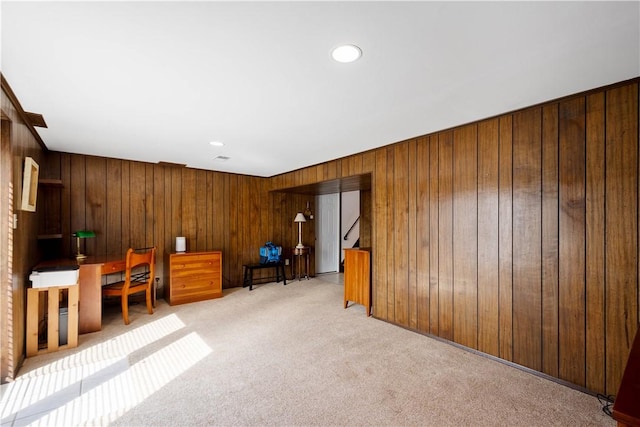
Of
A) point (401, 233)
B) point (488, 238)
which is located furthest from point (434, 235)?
point (488, 238)

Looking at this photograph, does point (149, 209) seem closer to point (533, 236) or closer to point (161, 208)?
point (161, 208)

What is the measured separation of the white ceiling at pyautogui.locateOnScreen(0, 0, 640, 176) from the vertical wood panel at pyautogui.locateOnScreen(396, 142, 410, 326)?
0.59 meters

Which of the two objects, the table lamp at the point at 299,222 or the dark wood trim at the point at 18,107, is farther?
the table lamp at the point at 299,222

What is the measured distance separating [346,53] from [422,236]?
2.17m

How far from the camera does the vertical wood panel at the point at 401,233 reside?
328cm

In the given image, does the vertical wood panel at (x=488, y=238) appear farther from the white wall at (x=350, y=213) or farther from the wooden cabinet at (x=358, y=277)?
the white wall at (x=350, y=213)

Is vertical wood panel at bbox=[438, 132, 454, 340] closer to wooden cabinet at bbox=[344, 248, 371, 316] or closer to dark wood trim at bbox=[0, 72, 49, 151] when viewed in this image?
wooden cabinet at bbox=[344, 248, 371, 316]

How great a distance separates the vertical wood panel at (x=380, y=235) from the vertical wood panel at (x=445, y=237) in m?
0.73

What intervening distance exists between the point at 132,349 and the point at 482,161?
3.82 m

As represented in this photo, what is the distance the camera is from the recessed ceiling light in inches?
59.6

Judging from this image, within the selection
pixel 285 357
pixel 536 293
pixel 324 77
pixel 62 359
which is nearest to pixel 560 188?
pixel 536 293

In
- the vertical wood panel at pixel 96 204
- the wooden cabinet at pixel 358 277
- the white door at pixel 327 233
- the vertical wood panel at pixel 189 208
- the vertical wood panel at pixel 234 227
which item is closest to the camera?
the wooden cabinet at pixel 358 277

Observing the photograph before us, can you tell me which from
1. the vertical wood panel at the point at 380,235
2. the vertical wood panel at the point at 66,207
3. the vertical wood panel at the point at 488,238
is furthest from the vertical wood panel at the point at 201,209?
the vertical wood panel at the point at 488,238

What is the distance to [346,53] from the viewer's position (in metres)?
1.57
